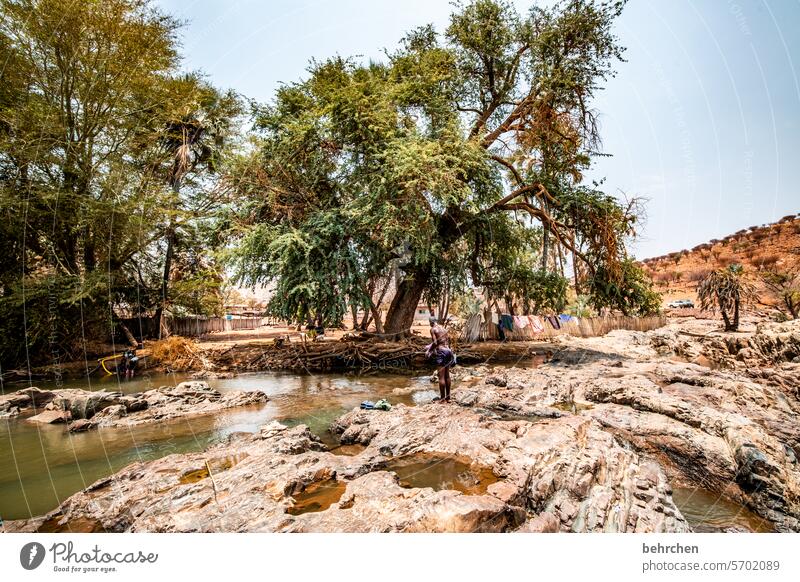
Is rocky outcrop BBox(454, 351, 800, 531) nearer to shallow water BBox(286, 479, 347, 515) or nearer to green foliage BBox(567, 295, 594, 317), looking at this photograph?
shallow water BBox(286, 479, 347, 515)

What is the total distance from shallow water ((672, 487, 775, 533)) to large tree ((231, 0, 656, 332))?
9984 millimetres

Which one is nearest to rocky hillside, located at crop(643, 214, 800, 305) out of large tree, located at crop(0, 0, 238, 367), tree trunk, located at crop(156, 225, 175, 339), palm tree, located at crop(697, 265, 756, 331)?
palm tree, located at crop(697, 265, 756, 331)

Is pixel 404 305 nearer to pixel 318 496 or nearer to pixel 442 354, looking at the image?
pixel 442 354

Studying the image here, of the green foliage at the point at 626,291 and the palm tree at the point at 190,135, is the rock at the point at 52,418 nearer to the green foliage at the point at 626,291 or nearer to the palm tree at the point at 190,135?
the palm tree at the point at 190,135

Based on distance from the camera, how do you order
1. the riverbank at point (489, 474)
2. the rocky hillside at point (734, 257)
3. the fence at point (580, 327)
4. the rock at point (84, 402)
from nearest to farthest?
the riverbank at point (489, 474)
the rock at point (84, 402)
the fence at point (580, 327)
the rocky hillside at point (734, 257)

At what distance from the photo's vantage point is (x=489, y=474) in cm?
441

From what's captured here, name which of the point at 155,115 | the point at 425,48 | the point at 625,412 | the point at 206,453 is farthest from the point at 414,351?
the point at 155,115

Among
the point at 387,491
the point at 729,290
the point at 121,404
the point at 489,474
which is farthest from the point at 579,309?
the point at 121,404

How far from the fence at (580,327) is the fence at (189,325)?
2103 centimetres

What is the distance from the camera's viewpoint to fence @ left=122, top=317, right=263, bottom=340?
2120 centimetres

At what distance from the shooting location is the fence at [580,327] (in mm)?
23047

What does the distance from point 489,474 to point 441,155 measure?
11095 mm

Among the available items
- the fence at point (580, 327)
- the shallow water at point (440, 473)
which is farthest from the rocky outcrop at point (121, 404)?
the fence at point (580, 327)

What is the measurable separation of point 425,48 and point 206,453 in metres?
20.5
